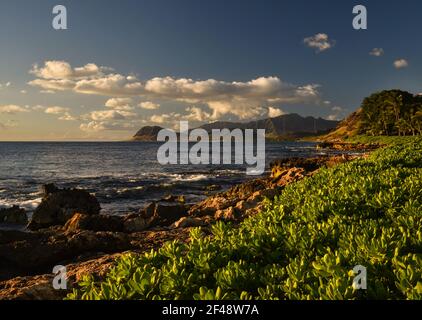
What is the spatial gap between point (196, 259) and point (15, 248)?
24.4ft

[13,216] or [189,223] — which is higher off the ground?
[189,223]

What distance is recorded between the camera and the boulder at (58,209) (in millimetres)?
19859

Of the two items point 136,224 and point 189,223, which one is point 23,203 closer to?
point 136,224

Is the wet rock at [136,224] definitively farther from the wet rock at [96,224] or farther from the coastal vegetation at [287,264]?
the coastal vegetation at [287,264]

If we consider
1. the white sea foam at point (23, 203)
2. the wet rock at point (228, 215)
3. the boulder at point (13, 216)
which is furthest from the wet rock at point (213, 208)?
the white sea foam at point (23, 203)

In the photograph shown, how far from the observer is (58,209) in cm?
2031

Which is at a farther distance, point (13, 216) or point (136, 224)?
point (13, 216)

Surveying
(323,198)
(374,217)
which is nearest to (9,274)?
(323,198)

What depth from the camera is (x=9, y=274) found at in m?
9.48

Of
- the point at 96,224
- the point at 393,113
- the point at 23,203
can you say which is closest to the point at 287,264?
the point at 96,224

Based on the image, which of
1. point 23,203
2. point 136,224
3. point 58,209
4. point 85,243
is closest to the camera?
point 85,243

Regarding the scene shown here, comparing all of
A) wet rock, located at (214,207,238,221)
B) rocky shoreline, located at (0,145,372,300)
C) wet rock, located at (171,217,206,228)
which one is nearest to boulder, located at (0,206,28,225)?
rocky shoreline, located at (0,145,372,300)

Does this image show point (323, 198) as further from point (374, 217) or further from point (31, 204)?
point (31, 204)

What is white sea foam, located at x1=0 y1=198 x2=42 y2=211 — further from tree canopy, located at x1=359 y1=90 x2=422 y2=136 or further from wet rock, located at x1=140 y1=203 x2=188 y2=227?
tree canopy, located at x1=359 y1=90 x2=422 y2=136
